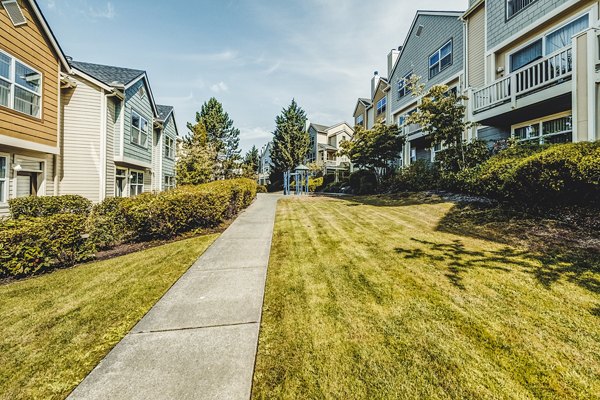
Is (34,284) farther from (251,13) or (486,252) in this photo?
(251,13)

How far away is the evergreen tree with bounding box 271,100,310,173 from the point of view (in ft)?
131

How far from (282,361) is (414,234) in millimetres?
5291

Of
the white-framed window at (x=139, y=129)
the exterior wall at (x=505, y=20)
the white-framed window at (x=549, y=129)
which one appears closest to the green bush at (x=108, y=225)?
the white-framed window at (x=139, y=129)

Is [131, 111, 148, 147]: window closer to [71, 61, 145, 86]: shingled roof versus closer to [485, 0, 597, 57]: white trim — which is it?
[71, 61, 145, 86]: shingled roof

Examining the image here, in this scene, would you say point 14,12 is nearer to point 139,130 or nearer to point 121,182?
point 139,130

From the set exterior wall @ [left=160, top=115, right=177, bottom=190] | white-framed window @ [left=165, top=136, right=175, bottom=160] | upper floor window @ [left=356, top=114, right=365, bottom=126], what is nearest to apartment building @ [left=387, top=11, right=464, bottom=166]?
upper floor window @ [left=356, top=114, right=365, bottom=126]

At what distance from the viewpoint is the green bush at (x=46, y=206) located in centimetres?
829

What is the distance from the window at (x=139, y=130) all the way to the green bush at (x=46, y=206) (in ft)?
19.0

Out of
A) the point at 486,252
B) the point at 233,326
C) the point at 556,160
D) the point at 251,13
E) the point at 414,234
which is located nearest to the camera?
the point at 233,326

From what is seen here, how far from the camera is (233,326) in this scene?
3053mm

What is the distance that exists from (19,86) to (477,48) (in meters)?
19.2

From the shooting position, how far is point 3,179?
838 centimetres

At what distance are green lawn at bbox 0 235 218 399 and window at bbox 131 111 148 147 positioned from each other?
11.3 m

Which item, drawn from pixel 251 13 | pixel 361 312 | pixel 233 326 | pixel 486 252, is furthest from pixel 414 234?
pixel 251 13
